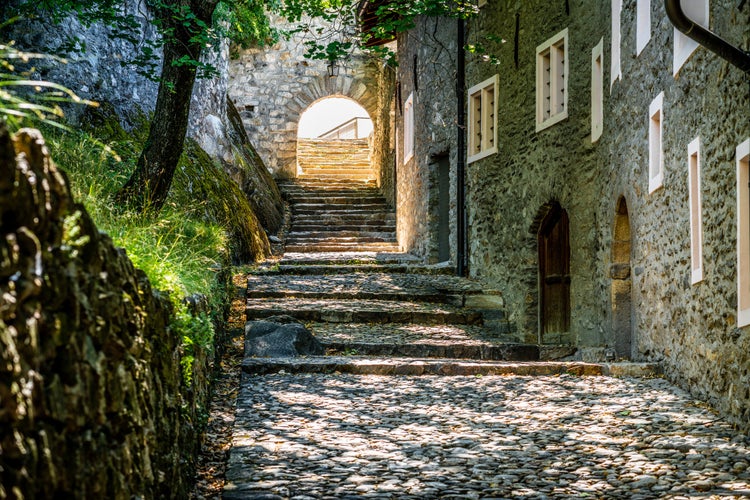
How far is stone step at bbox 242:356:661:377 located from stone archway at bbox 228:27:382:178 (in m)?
16.3

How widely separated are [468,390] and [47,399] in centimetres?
525

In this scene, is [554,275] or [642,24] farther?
[554,275]

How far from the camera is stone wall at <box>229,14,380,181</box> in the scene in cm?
2414

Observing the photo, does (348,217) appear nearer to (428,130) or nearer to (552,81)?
(428,130)

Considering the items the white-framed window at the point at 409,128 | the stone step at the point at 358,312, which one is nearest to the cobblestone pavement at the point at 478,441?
the stone step at the point at 358,312

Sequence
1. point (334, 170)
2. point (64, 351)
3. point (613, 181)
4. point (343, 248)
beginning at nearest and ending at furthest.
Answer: point (64, 351) < point (613, 181) < point (343, 248) < point (334, 170)

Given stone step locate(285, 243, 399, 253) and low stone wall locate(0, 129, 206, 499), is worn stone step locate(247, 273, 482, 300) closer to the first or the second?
stone step locate(285, 243, 399, 253)

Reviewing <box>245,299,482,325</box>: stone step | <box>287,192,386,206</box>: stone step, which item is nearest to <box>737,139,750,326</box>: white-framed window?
<box>245,299,482,325</box>: stone step

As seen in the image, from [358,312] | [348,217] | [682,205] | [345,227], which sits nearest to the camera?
[682,205]

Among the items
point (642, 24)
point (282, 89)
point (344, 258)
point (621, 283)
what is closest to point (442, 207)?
point (344, 258)

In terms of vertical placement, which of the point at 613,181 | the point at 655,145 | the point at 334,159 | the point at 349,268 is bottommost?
the point at 349,268

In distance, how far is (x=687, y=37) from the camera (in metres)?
7.07

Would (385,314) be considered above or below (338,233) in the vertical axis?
below

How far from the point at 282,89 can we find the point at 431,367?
17.2 meters
